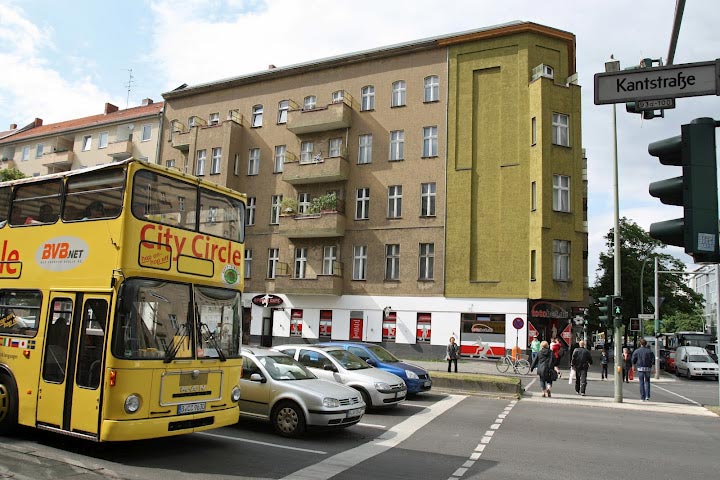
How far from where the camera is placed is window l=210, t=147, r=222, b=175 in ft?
135

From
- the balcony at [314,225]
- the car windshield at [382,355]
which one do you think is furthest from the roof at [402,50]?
the car windshield at [382,355]

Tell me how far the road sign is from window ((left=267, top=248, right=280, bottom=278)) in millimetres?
33913

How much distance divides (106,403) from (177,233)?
8.33 ft

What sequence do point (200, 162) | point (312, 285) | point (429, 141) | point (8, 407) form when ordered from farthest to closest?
point (200, 162)
point (312, 285)
point (429, 141)
point (8, 407)

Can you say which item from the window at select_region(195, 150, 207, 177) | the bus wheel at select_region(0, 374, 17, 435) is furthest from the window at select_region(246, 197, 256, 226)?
the bus wheel at select_region(0, 374, 17, 435)

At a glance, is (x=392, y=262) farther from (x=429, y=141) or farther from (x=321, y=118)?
(x=321, y=118)

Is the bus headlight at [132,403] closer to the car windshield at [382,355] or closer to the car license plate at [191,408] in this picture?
the car license plate at [191,408]

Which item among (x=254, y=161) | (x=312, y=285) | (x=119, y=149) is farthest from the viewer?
(x=119, y=149)

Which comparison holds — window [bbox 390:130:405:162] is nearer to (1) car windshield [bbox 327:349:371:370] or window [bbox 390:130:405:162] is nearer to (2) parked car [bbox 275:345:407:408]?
(1) car windshield [bbox 327:349:371:370]

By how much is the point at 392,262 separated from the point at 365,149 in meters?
7.49

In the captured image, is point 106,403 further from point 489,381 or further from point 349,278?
point 349,278

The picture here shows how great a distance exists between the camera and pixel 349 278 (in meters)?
35.8

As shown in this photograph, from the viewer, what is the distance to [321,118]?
122 feet

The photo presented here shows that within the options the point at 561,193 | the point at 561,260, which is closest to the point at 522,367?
the point at 561,260
